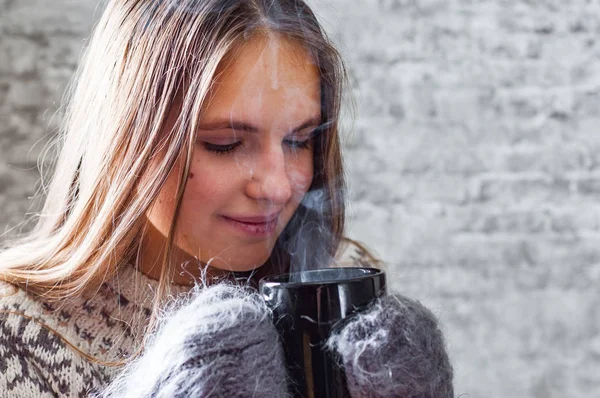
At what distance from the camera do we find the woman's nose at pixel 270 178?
73 cm

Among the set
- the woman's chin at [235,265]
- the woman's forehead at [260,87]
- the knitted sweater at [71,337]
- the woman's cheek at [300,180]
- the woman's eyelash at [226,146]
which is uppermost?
the woman's forehead at [260,87]

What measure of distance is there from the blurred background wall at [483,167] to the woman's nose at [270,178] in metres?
1.16

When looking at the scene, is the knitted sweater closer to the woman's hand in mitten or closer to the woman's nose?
the woman's nose

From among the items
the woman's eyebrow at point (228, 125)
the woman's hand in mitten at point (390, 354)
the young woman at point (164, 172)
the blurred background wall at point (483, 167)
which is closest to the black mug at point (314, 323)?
the woman's hand in mitten at point (390, 354)

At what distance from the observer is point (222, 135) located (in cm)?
74

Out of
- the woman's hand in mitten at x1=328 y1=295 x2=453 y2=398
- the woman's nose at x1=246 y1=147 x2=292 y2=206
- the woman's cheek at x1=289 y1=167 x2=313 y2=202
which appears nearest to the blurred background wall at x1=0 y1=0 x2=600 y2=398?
the woman's cheek at x1=289 y1=167 x2=313 y2=202

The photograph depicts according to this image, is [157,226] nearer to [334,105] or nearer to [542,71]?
[334,105]

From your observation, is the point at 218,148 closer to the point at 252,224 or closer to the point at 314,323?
the point at 252,224

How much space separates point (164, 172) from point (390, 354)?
0.34m

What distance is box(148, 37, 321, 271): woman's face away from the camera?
729 mm

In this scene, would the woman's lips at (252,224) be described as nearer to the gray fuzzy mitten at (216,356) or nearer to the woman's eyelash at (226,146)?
the woman's eyelash at (226,146)

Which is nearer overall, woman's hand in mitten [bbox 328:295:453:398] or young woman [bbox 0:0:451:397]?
woman's hand in mitten [bbox 328:295:453:398]

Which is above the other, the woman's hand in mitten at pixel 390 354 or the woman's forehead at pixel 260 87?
the woman's forehead at pixel 260 87

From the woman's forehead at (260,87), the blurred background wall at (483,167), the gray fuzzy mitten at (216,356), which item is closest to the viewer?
the gray fuzzy mitten at (216,356)
